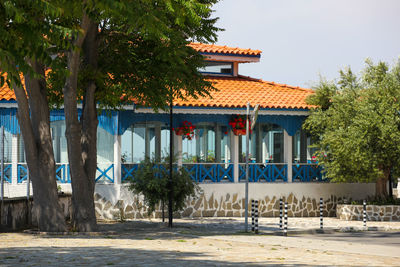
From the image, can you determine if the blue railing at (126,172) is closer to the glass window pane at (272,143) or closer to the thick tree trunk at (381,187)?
the glass window pane at (272,143)

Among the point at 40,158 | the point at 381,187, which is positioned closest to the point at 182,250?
the point at 40,158

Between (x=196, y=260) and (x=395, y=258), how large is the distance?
4.01 metres

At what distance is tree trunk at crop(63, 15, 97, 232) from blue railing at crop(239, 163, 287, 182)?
31.7 feet

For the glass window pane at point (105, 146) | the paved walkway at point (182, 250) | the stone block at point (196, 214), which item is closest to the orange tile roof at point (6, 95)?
the glass window pane at point (105, 146)

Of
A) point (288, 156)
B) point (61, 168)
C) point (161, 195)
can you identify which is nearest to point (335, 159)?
point (288, 156)

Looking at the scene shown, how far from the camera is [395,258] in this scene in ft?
44.8

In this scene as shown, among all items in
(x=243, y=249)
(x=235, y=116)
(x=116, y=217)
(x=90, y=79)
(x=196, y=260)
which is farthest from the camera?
(x=235, y=116)

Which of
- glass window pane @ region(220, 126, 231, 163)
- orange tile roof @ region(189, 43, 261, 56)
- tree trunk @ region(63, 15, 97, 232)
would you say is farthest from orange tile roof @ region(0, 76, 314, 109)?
tree trunk @ region(63, 15, 97, 232)

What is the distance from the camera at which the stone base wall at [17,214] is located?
19.3m

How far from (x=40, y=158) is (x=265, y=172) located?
12243mm

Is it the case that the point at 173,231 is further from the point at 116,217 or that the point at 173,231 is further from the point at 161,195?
the point at 116,217

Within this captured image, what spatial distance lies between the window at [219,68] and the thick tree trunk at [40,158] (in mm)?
13152

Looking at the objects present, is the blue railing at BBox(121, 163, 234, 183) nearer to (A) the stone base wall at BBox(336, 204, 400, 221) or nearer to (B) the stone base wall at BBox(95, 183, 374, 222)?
(B) the stone base wall at BBox(95, 183, 374, 222)

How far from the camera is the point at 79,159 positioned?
1886cm
